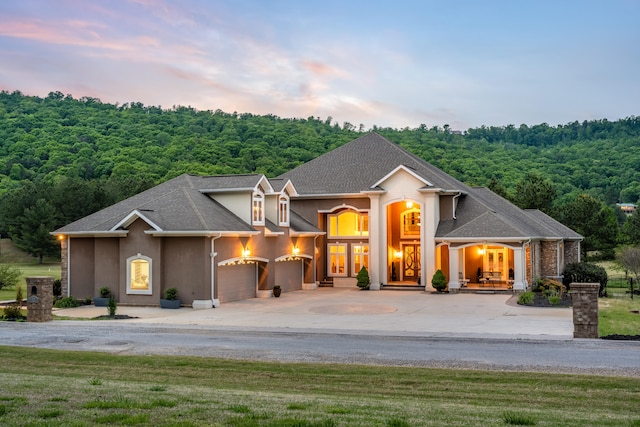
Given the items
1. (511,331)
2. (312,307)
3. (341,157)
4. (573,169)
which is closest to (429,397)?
(511,331)

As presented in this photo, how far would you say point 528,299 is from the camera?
103 feet

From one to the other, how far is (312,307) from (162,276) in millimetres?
7084

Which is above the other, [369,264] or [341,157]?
[341,157]

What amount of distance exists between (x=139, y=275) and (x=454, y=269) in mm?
17652

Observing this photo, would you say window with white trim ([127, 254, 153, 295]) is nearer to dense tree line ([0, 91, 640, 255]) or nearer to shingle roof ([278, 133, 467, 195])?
shingle roof ([278, 133, 467, 195])

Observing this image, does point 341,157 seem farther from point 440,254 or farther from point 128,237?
point 128,237

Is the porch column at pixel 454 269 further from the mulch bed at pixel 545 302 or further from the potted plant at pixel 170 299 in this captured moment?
the potted plant at pixel 170 299

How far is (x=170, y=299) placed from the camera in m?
30.7

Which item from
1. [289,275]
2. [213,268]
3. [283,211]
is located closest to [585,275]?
[289,275]

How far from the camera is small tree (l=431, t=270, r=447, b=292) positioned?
38.2 metres

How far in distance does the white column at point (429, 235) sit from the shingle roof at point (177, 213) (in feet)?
37.3

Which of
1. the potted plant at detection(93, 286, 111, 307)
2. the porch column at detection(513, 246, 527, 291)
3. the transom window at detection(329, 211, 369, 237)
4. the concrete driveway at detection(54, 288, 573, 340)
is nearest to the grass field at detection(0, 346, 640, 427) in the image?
the concrete driveway at detection(54, 288, 573, 340)

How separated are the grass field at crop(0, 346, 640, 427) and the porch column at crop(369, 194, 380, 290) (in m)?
25.7

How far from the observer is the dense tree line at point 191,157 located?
230ft
